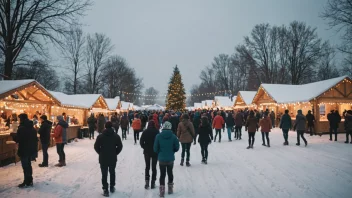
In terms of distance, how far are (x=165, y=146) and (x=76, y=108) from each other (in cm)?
1698

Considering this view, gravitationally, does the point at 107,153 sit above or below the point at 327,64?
below

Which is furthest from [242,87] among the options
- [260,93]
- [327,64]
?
[260,93]

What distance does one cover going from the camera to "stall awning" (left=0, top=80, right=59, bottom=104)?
32.8 ft

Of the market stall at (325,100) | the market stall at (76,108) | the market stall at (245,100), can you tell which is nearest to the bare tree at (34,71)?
the market stall at (76,108)

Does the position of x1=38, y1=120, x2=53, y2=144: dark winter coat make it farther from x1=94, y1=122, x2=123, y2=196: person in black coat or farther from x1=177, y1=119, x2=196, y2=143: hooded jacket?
x1=177, y1=119, x2=196, y2=143: hooded jacket

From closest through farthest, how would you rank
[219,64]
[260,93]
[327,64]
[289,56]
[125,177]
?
[125,177] → [260,93] → [289,56] → [327,64] → [219,64]

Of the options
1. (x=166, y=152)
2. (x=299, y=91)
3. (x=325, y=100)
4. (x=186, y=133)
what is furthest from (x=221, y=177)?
(x=299, y=91)

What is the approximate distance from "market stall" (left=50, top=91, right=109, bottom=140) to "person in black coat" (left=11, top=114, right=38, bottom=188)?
31.4ft

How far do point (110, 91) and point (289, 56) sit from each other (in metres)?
32.4

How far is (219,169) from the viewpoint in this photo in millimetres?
7887

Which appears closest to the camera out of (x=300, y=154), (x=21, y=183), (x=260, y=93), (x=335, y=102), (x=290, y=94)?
(x=21, y=183)

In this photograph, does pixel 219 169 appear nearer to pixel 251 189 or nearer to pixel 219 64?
pixel 251 189

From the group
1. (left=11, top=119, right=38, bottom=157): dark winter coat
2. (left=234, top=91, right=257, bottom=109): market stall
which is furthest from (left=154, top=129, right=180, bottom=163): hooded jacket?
(left=234, top=91, right=257, bottom=109): market stall

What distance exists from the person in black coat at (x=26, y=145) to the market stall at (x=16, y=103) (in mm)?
3133
